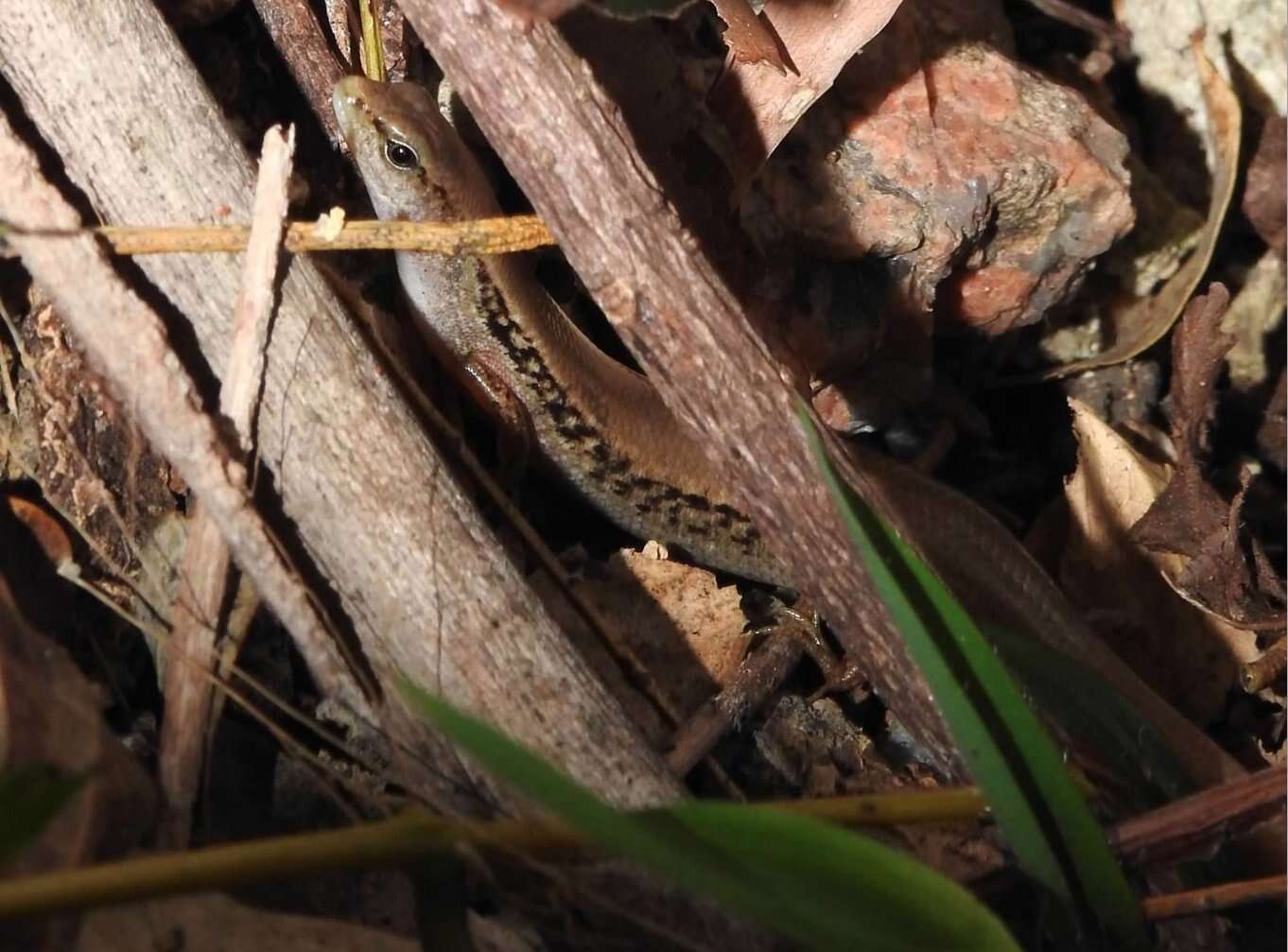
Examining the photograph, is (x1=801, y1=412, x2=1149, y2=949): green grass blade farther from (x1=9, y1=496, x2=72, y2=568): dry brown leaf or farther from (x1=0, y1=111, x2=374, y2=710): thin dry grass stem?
(x1=9, y1=496, x2=72, y2=568): dry brown leaf

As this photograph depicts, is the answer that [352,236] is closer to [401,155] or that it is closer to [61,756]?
[401,155]

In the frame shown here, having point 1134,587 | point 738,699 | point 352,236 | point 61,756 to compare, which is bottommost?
point 1134,587

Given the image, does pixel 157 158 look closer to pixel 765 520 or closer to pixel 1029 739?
pixel 765 520

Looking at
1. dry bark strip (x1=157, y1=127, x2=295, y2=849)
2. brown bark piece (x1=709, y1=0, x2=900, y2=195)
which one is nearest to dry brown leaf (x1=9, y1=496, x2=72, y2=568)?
dry bark strip (x1=157, y1=127, x2=295, y2=849)

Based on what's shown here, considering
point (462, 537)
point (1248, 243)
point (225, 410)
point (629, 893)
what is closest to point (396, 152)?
point (225, 410)

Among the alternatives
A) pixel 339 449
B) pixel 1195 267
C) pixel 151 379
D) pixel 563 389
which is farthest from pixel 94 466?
pixel 1195 267

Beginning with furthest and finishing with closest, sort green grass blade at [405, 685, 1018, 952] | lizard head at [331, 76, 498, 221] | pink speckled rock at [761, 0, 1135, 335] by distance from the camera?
pink speckled rock at [761, 0, 1135, 335], lizard head at [331, 76, 498, 221], green grass blade at [405, 685, 1018, 952]
